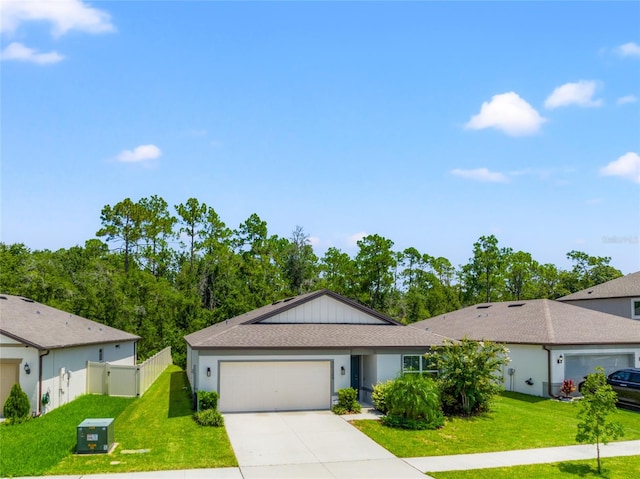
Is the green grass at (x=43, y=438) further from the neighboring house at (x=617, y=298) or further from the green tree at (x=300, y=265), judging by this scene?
the green tree at (x=300, y=265)

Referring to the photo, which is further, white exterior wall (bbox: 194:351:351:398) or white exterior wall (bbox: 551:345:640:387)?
white exterior wall (bbox: 551:345:640:387)

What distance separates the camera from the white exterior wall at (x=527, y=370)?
26067 mm

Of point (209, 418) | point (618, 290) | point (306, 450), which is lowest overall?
point (306, 450)

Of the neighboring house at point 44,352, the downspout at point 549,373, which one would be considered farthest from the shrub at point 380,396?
the neighboring house at point 44,352

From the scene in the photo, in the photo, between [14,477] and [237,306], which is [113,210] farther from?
[14,477]

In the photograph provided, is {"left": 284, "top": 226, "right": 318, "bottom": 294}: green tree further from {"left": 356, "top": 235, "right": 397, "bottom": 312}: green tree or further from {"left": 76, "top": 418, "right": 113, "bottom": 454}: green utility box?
{"left": 76, "top": 418, "right": 113, "bottom": 454}: green utility box

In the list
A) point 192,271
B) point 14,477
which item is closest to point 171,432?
point 14,477

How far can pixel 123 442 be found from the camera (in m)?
16.9

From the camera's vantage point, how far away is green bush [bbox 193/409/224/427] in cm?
1919

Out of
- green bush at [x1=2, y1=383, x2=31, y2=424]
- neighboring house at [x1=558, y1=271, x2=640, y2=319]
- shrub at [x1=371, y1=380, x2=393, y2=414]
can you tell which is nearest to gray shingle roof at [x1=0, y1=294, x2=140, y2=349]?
green bush at [x1=2, y1=383, x2=31, y2=424]

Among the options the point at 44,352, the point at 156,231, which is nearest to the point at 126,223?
the point at 156,231

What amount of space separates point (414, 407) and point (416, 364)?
14.4 feet

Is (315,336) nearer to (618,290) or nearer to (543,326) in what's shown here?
(543,326)

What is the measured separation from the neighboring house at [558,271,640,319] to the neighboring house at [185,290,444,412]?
746 inches
